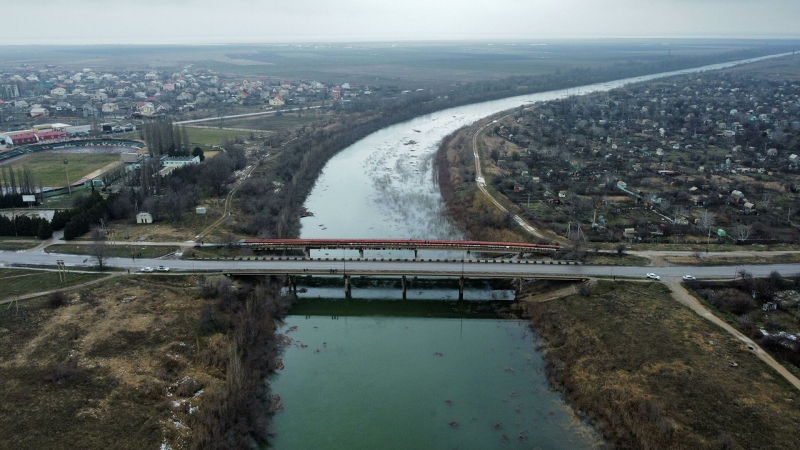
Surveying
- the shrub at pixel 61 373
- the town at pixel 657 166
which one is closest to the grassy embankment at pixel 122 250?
the shrub at pixel 61 373

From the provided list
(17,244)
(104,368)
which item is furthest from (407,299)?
(17,244)

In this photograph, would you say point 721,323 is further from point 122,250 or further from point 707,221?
point 122,250

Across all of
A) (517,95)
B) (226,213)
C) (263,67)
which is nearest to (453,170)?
(226,213)

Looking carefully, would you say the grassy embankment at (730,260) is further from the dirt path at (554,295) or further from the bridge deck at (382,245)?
the bridge deck at (382,245)

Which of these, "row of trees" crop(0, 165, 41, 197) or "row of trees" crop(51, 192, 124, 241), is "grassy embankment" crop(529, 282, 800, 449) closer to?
"row of trees" crop(51, 192, 124, 241)

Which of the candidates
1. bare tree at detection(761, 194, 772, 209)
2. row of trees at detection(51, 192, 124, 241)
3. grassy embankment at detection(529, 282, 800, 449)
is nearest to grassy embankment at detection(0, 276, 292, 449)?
row of trees at detection(51, 192, 124, 241)

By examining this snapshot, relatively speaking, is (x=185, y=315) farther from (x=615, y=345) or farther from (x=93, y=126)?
(x=93, y=126)
